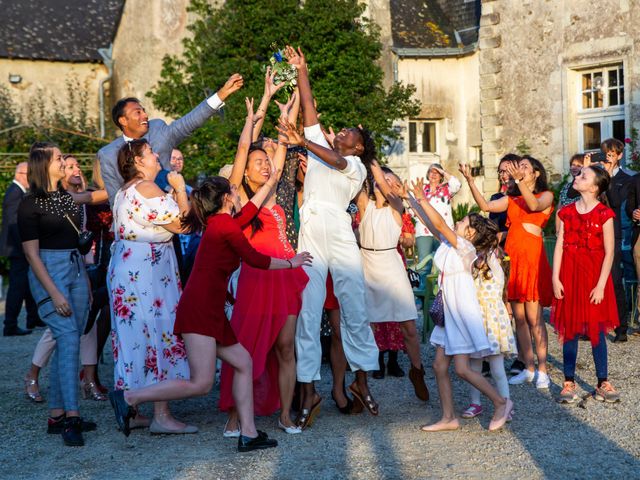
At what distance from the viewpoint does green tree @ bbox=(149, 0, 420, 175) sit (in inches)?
674

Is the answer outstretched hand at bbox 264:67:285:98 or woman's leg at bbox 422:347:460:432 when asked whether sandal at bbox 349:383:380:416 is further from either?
outstretched hand at bbox 264:67:285:98

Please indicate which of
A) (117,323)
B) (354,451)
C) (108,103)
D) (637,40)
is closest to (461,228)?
(354,451)

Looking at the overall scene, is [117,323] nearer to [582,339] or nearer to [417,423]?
[417,423]

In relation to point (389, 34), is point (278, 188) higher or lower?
lower

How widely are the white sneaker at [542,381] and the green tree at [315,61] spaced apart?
10.2 m

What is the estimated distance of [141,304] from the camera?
609cm

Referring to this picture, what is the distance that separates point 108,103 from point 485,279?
2198cm

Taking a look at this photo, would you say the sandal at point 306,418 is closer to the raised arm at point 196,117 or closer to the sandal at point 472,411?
the sandal at point 472,411

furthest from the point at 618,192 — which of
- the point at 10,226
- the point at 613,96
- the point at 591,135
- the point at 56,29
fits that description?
the point at 56,29

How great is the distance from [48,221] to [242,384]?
1742mm

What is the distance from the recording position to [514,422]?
6.20 m

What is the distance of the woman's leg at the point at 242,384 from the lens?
5.59m

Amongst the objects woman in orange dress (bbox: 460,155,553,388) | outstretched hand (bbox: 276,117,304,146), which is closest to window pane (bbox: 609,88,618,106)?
woman in orange dress (bbox: 460,155,553,388)

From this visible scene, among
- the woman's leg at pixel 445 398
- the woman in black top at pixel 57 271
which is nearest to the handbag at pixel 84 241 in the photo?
the woman in black top at pixel 57 271
